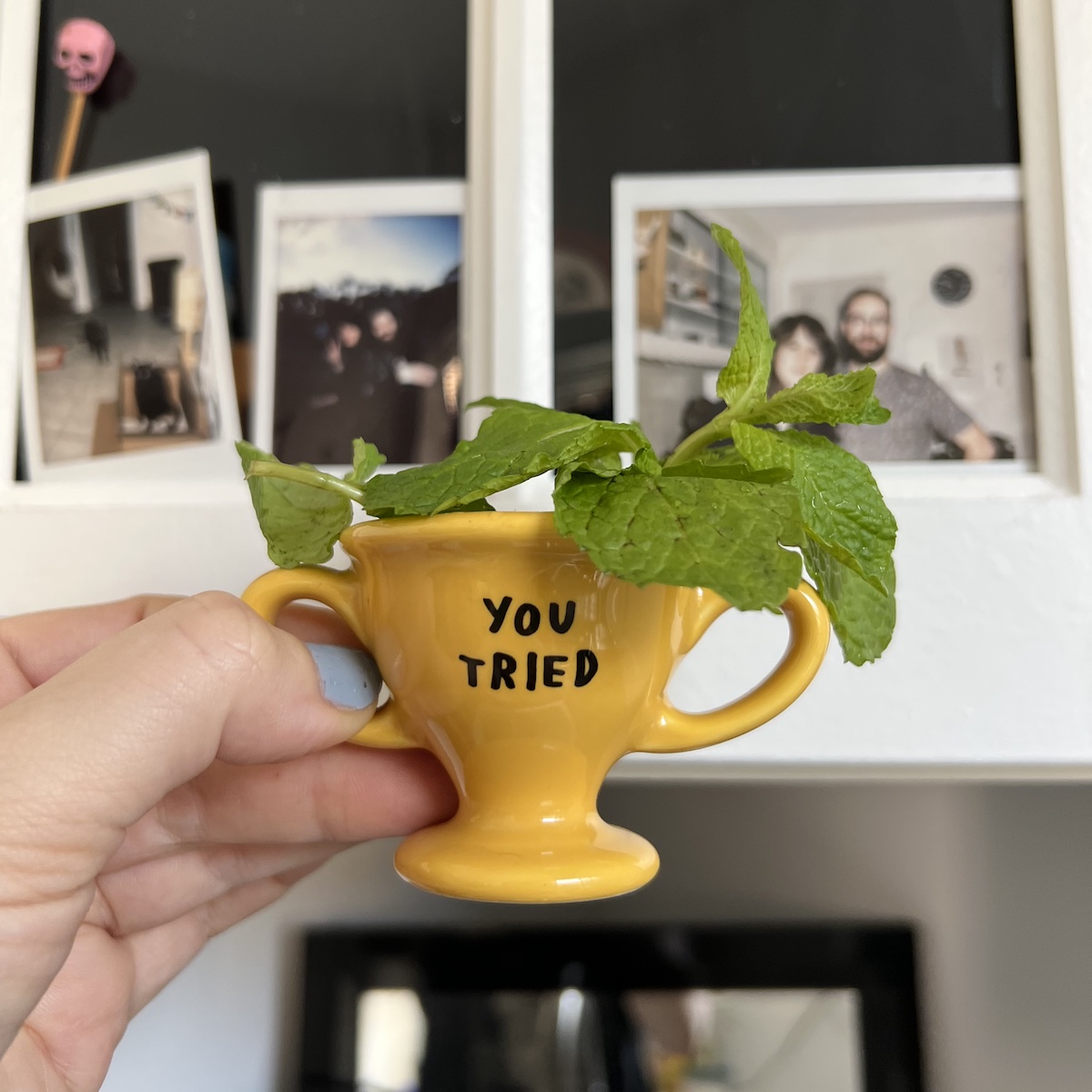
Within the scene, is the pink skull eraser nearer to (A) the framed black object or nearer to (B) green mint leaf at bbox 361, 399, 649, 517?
(B) green mint leaf at bbox 361, 399, 649, 517

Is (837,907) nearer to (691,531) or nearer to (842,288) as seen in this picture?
(842,288)

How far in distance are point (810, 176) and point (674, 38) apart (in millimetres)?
152

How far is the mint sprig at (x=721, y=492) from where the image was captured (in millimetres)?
340

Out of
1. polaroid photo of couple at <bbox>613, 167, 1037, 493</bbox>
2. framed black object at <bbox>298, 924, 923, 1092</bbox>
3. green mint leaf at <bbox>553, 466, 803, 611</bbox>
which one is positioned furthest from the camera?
framed black object at <bbox>298, 924, 923, 1092</bbox>

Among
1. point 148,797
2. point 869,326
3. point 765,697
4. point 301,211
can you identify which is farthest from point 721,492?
point 301,211

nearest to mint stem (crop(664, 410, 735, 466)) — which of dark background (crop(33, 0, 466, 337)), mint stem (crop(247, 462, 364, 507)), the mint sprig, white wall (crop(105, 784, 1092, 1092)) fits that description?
the mint sprig

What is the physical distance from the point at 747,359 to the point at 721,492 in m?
0.09

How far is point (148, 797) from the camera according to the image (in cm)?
42

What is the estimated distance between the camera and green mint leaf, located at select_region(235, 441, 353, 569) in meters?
0.46

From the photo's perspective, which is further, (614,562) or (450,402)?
(450,402)

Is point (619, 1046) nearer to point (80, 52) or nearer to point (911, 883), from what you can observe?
point (911, 883)

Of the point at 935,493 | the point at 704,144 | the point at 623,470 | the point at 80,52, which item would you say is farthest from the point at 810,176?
the point at 80,52

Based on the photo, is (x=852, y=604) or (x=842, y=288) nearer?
(x=852, y=604)

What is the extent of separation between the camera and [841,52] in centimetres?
70
